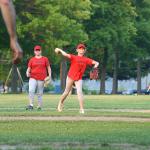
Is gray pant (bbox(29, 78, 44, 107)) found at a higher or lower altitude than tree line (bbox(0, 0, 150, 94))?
lower

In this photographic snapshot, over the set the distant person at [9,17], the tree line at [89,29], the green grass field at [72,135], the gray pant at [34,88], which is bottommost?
the green grass field at [72,135]

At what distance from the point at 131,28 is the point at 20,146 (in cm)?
6682

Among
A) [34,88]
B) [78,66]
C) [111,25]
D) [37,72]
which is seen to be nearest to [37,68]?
[37,72]

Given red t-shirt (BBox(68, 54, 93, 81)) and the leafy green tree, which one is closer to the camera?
red t-shirt (BBox(68, 54, 93, 81))

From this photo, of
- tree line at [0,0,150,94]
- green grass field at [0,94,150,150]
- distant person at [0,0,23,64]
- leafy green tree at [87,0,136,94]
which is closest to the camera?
distant person at [0,0,23,64]

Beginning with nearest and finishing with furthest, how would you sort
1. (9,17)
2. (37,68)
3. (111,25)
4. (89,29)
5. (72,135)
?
(9,17) < (72,135) < (37,68) < (111,25) < (89,29)

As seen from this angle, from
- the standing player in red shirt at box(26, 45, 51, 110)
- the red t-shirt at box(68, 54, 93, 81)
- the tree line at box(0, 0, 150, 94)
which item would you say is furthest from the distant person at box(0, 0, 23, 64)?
the tree line at box(0, 0, 150, 94)

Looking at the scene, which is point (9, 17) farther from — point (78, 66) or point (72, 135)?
point (78, 66)

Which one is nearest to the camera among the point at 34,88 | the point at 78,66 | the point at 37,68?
the point at 78,66

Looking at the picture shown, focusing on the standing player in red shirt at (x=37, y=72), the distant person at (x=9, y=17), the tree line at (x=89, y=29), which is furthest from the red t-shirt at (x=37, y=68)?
the tree line at (x=89, y=29)

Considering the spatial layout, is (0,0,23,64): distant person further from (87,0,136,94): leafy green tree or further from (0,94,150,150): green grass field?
(87,0,136,94): leafy green tree

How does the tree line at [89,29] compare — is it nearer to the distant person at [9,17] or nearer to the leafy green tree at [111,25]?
the leafy green tree at [111,25]

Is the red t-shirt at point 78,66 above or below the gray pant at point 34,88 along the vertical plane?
above

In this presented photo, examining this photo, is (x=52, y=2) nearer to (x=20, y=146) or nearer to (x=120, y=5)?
(x=120, y=5)
